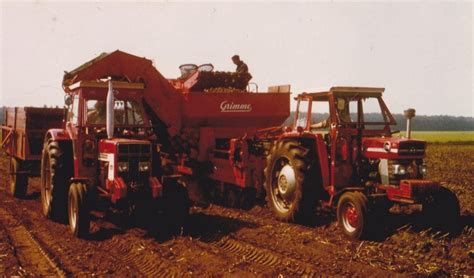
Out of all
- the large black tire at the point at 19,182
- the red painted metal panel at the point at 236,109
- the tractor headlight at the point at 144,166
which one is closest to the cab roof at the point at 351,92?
the tractor headlight at the point at 144,166

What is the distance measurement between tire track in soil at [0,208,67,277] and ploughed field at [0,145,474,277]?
12 millimetres

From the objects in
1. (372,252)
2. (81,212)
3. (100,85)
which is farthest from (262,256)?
(100,85)

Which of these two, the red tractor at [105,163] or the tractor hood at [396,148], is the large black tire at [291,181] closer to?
the tractor hood at [396,148]

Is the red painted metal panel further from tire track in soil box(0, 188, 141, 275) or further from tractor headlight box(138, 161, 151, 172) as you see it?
tire track in soil box(0, 188, 141, 275)

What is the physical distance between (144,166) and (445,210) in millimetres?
4551

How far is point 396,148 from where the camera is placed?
Answer: 7684mm

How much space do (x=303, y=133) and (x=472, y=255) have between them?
3251 mm

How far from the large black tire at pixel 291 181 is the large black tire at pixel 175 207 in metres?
1.74

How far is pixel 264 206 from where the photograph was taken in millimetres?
10695

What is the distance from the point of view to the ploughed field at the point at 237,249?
6.29 m

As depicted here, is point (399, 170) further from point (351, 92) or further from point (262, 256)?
point (262, 256)

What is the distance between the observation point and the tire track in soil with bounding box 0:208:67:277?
6438 millimetres

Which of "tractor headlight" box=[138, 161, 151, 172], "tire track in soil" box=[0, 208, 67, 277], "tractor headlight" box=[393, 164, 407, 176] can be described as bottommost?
"tire track in soil" box=[0, 208, 67, 277]

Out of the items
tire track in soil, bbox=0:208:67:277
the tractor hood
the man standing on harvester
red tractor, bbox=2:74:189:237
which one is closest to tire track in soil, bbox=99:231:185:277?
red tractor, bbox=2:74:189:237
